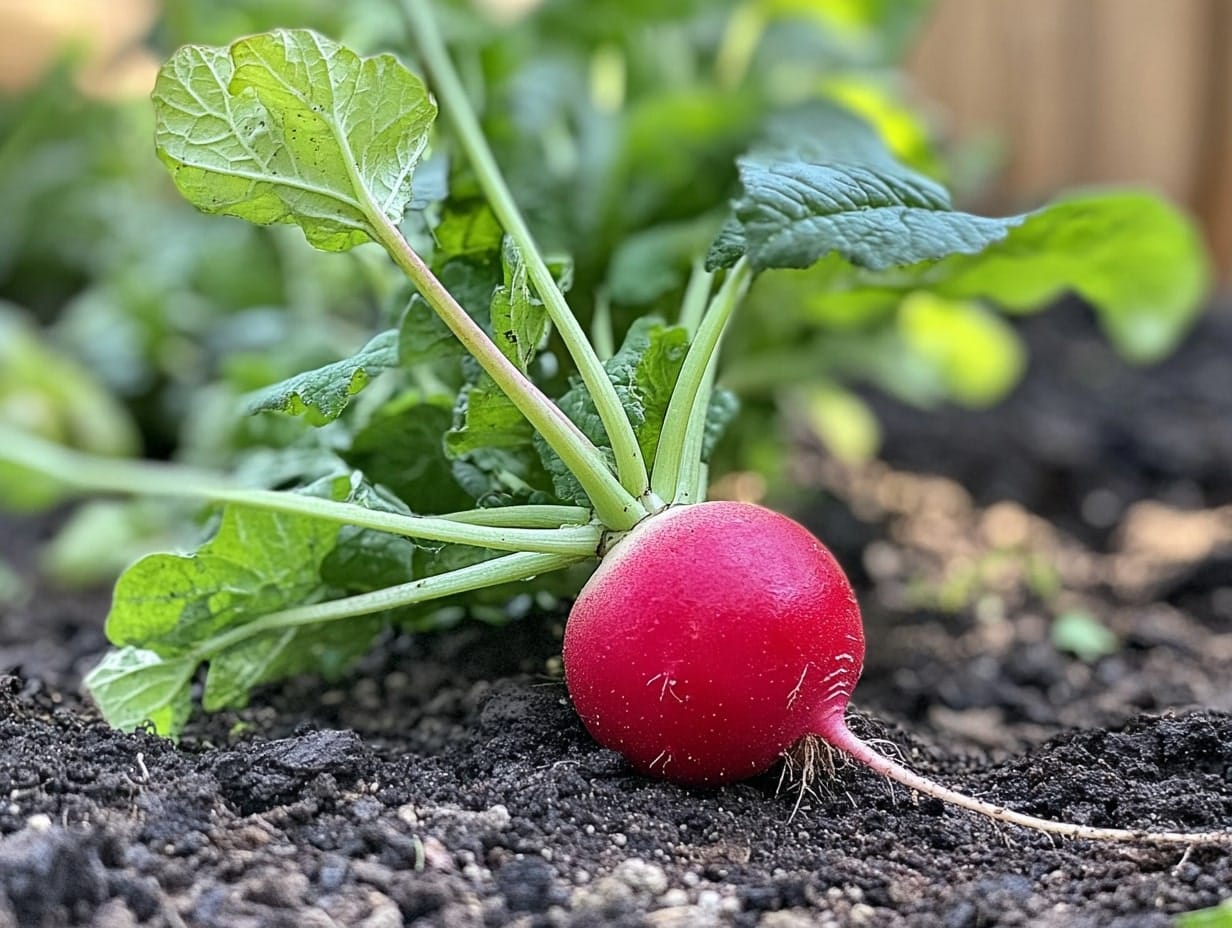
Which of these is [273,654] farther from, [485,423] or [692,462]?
[692,462]

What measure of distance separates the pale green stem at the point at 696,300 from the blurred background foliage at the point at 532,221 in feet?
0.24

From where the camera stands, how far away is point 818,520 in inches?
94.4

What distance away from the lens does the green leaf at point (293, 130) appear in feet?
3.69

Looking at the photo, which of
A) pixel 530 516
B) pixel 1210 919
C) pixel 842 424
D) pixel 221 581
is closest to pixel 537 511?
pixel 530 516

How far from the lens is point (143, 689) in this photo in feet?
4.17

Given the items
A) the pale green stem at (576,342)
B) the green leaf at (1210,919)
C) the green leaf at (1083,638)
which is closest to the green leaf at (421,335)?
the pale green stem at (576,342)

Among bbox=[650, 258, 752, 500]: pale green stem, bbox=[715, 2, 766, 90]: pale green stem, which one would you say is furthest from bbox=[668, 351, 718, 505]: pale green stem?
bbox=[715, 2, 766, 90]: pale green stem

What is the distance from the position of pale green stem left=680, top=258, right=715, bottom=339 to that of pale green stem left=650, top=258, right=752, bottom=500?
150 millimetres

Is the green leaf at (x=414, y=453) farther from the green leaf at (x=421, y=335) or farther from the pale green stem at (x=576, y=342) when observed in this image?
the pale green stem at (x=576, y=342)

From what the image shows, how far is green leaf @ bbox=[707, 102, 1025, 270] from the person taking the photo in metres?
1.10

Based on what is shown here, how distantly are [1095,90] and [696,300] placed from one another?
9.36ft

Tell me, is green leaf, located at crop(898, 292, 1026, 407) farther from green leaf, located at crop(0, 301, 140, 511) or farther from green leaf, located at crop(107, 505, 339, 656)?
green leaf, located at crop(0, 301, 140, 511)

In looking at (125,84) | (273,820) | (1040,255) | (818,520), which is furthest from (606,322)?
(125,84)

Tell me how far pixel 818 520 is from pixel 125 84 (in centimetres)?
264
